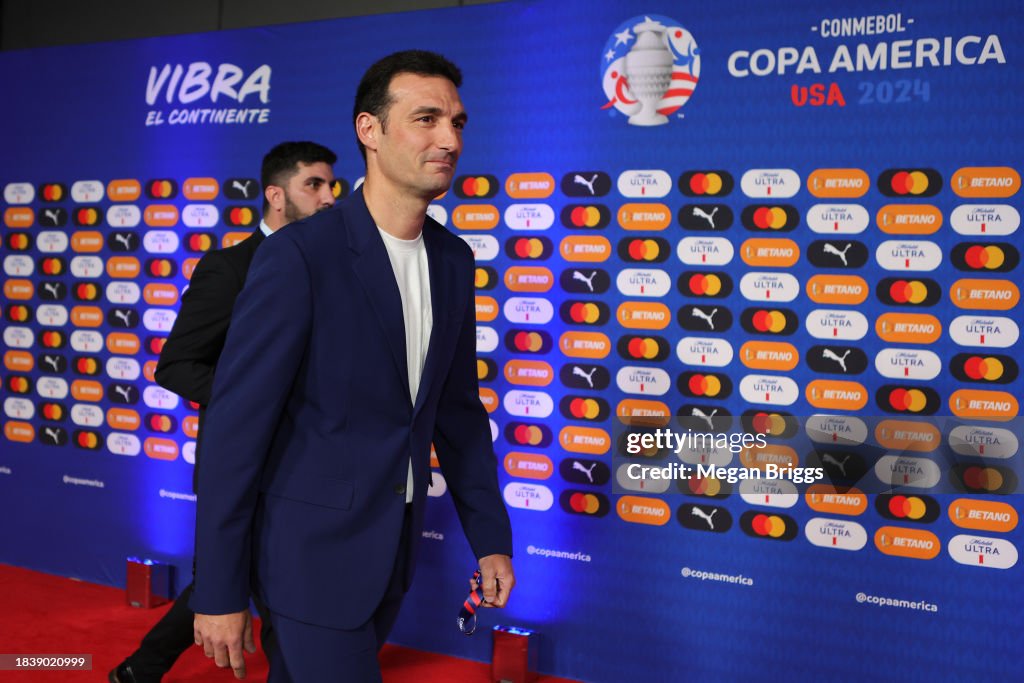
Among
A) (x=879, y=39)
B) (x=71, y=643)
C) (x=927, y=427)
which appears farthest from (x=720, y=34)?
(x=71, y=643)

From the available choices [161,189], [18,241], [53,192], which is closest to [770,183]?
[161,189]

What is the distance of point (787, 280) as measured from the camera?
2.81 metres

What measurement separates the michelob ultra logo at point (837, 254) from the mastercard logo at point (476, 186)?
3.60ft

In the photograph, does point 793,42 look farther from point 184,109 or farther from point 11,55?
point 11,55

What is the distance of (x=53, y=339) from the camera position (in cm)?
406

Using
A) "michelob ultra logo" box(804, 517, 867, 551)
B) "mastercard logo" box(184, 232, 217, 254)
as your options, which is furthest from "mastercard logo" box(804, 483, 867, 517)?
"mastercard logo" box(184, 232, 217, 254)

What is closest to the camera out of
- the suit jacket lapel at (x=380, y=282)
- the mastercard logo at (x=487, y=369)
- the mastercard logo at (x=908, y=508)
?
the suit jacket lapel at (x=380, y=282)

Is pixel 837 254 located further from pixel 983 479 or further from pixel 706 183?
pixel 983 479

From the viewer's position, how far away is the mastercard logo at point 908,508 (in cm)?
265

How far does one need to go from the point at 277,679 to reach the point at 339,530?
288mm

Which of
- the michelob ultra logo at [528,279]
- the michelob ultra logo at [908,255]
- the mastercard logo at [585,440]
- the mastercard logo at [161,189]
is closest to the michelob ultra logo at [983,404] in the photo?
the michelob ultra logo at [908,255]

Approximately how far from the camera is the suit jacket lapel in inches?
62.2

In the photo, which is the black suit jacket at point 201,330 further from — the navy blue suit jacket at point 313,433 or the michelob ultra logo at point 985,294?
the michelob ultra logo at point 985,294

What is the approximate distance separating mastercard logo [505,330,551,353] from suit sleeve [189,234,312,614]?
1.71 metres
